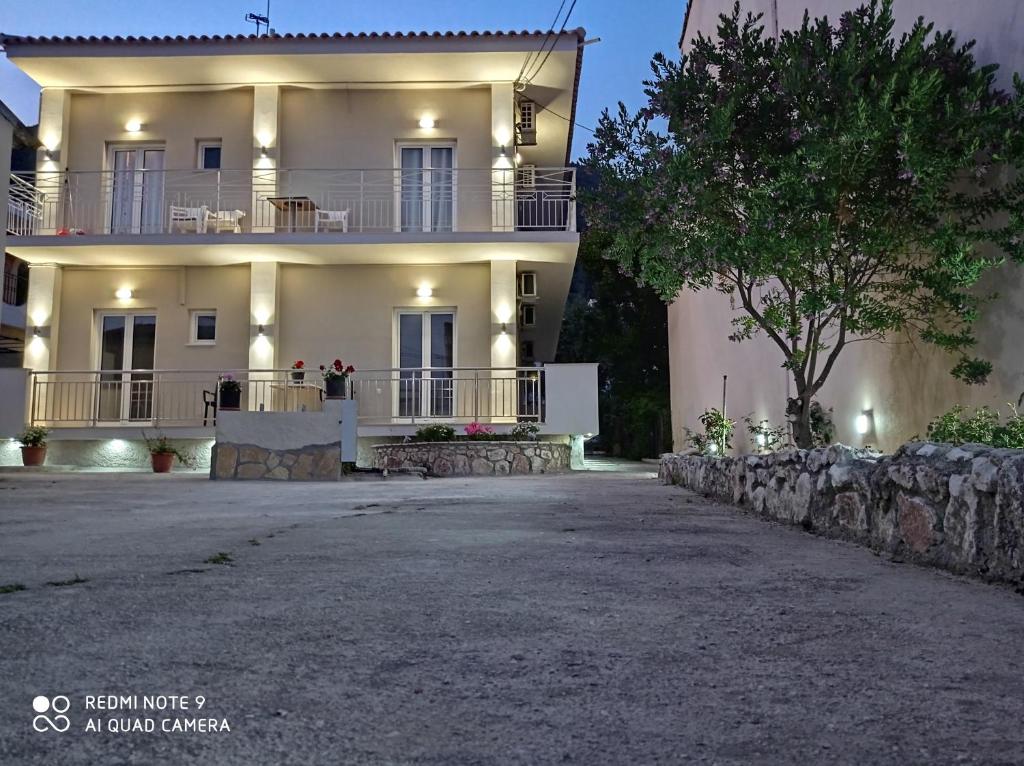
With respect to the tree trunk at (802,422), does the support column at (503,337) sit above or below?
above

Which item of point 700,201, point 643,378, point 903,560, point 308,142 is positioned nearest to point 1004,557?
point 903,560

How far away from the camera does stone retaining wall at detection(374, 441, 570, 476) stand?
40.0ft

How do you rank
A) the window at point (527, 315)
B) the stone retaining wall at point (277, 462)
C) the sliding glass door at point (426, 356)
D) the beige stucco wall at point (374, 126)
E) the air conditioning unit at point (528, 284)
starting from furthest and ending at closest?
the window at point (527, 315) < the air conditioning unit at point (528, 284) < the beige stucco wall at point (374, 126) < the sliding glass door at point (426, 356) < the stone retaining wall at point (277, 462)

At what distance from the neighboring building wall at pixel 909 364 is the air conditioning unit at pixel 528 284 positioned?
3.81 metres

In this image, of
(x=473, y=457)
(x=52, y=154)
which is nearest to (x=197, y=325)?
(x=52, y=154)

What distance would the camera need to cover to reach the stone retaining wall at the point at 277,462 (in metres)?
9.91

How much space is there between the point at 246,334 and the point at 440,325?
131 inches

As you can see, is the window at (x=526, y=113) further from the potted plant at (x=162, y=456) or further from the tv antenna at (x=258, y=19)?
the potted plant at (x=162, y=456)

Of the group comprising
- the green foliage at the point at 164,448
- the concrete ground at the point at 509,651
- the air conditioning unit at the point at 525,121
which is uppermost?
the air conditioning unit at the point at 525,121

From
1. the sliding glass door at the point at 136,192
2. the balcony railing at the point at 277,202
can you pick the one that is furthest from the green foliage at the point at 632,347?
the sliding glass door at the point at 136,192

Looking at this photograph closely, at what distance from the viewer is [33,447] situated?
12805 mm

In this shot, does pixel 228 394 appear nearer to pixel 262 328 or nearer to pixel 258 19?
pixel 262 328

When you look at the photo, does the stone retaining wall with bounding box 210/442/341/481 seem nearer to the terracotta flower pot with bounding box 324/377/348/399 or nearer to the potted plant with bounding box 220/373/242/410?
the terracotta flower pot with bounding box 324/377/348/399

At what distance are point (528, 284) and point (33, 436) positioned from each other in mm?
8442
